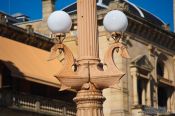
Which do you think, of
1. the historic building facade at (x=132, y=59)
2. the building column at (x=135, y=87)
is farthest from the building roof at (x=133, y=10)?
the building column at (x=135, y=87)

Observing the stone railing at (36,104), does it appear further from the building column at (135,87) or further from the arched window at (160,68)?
the arched window at (160,68)

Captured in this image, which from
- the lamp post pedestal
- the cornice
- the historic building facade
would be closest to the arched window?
the historic building facade

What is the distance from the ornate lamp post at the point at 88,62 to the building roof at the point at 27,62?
17.5 m

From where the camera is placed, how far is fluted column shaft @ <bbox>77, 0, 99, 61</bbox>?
960 centimetres

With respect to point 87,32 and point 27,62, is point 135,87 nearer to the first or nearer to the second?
point 27,62

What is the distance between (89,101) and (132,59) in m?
25.5

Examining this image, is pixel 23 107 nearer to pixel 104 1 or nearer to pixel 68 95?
pixel 68 95

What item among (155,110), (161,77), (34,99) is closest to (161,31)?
(161,77)

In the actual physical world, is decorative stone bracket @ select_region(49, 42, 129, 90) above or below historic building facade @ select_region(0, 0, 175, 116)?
below

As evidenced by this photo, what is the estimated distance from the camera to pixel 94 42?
962 centimetres

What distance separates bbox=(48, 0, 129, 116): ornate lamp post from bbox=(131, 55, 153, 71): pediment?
2475 centimetres

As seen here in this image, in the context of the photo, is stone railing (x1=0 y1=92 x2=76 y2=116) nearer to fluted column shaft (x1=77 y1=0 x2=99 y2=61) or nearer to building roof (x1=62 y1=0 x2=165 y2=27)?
building roof (x1=62 y1=0 x2=165 y2=27)

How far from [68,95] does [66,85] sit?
22.2 m

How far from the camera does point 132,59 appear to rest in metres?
34.8
